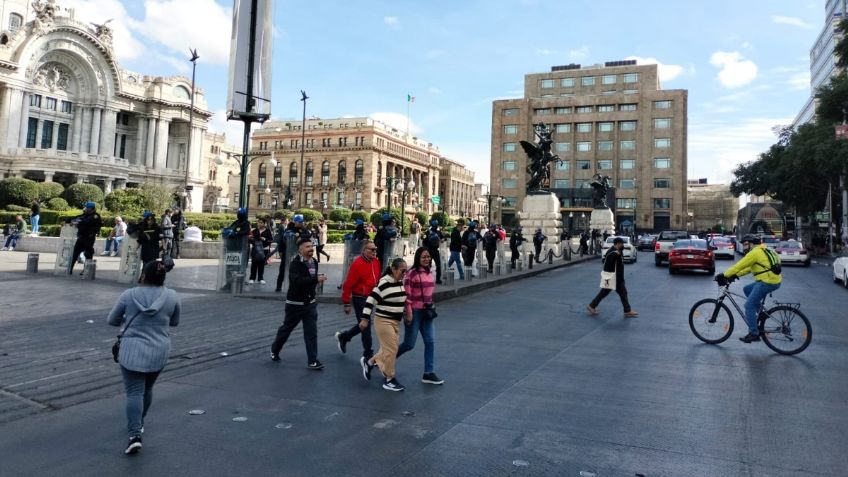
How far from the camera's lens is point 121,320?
13.8 ft

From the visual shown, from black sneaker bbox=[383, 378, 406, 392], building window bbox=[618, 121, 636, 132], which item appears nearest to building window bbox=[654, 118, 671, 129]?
building window bbox=[618, 121, 636, 132]

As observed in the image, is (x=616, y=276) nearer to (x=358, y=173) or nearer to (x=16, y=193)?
(x=16, y=193)

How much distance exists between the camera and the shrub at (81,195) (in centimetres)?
4365

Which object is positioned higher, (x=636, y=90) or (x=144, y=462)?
(x=636, y=90)

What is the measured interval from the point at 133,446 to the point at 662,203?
3456 inches

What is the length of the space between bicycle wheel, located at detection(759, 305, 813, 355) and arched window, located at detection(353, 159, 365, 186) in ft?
294

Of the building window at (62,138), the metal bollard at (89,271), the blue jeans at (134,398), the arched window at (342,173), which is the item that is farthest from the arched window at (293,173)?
the blue jeans at (134,398)

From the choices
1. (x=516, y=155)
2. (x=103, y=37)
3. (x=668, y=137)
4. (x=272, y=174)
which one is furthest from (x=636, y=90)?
(x=103, y=37)

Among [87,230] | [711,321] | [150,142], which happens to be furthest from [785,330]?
[150,142]

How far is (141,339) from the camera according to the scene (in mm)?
4117

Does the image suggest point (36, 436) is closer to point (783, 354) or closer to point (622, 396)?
point (622, 396)

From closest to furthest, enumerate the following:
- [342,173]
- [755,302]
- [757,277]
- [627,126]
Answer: [755,302], [757,277], [627,126], [342,173]

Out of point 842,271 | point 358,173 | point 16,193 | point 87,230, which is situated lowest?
point 842,271

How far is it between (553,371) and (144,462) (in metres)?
4.53
